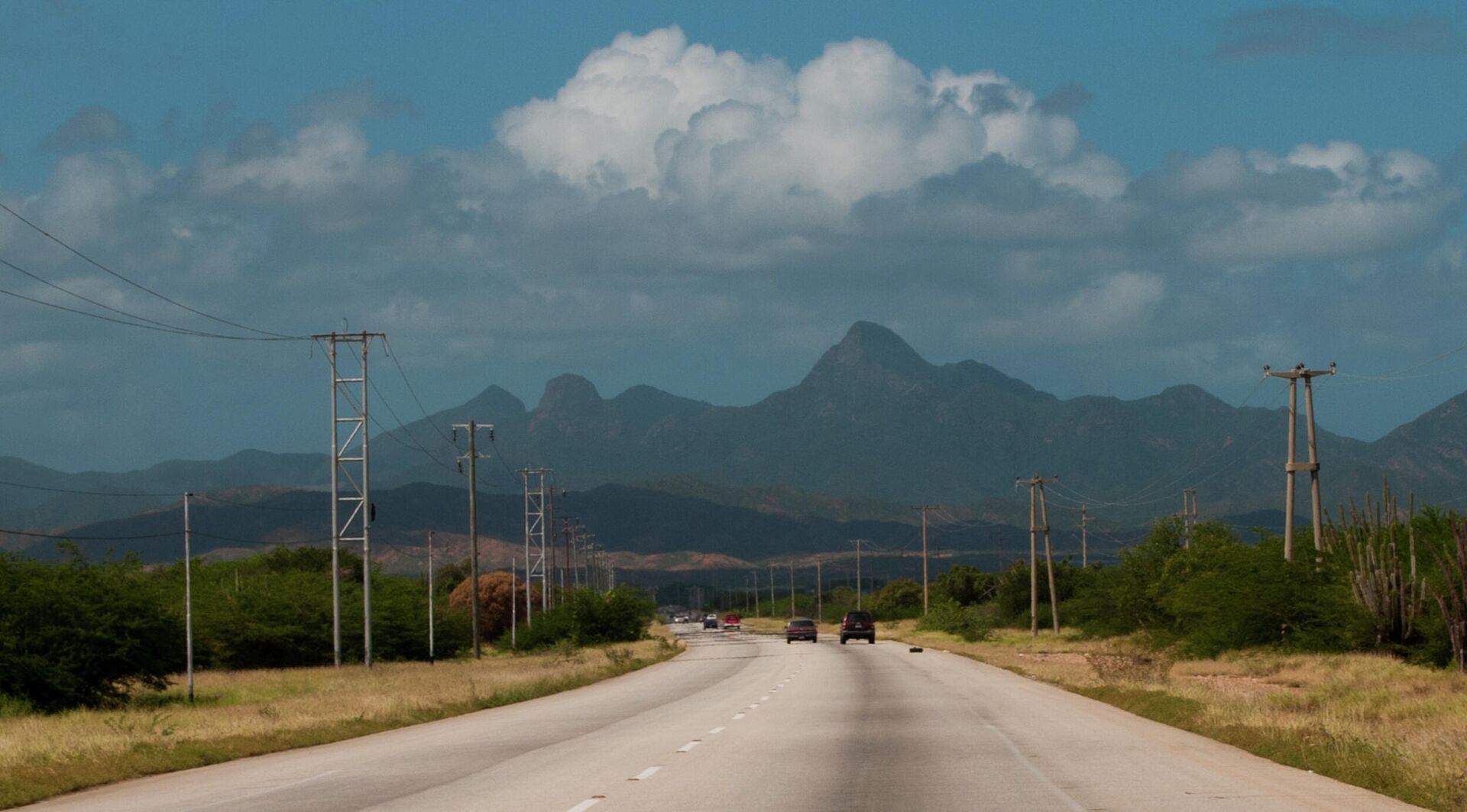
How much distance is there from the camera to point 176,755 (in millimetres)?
23312

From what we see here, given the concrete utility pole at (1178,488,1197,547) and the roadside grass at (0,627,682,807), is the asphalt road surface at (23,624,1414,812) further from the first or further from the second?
the concrete utility pole at (1178,488,1197,547)

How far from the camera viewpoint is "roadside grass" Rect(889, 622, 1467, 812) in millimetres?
16859

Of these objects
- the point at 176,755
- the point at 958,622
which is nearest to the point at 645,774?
the point at 176,755

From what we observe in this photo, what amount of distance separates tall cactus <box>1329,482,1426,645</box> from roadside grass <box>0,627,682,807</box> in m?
22.5

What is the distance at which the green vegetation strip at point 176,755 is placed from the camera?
19078 mm

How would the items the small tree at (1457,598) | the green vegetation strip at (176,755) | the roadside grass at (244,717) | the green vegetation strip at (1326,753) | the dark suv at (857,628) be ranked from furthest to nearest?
1. the dark suv at (857,628)
2. the small tree at (1457,598)
3. the roadside grass at (244,717)
4. the green vegetation strip at (176,755)
5. the green vegetation strip at (1326,753)

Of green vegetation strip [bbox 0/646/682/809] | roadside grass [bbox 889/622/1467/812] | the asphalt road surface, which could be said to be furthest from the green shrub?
the asphalt road surface

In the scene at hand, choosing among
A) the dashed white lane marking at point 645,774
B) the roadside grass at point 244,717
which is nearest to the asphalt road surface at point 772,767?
the dashed white lane marking at point 645,774

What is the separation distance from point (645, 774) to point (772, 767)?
1608 millimetres

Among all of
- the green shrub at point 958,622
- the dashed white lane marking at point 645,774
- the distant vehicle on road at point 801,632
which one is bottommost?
the green shrub at point 958,622

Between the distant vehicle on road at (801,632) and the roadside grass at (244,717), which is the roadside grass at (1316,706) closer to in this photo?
the roadside grass at (244,717)

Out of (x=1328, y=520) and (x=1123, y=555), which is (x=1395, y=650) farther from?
(x=1123, y=555)

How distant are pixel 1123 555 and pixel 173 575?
166 ft

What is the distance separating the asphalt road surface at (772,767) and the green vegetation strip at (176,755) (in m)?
0.55
